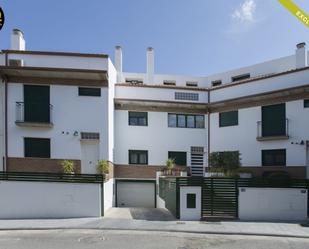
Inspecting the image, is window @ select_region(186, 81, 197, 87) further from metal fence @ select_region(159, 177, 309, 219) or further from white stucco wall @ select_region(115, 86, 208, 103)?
metal fence @ select_region(159, 177, 309, 219)

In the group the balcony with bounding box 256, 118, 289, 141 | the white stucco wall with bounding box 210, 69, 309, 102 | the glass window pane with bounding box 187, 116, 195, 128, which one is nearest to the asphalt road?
the balcony with bounding box 256, 118, 289, 141

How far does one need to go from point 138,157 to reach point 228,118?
7.17 m

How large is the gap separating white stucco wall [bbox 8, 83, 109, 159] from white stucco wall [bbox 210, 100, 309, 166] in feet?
27.9

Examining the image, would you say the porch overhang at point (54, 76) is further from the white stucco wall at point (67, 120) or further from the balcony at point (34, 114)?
the balcony at point (34, 114)

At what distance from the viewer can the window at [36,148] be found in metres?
16.6

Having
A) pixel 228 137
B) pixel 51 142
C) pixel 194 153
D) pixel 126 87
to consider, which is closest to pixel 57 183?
pixel 51 142

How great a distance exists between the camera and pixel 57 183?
1273 centimetres

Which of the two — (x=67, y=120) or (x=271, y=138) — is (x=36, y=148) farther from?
(x=271, y=138)

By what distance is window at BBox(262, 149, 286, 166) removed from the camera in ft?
57.7

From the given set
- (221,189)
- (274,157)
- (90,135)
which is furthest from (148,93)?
(221,189)

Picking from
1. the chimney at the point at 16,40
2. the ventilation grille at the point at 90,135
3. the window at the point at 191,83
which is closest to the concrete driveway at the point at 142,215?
the ventilation grille at the point at 90,135

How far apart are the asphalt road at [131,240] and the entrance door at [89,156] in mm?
6722

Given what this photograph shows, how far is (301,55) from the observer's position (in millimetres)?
23406

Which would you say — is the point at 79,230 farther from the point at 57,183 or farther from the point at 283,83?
the point at 283,83
